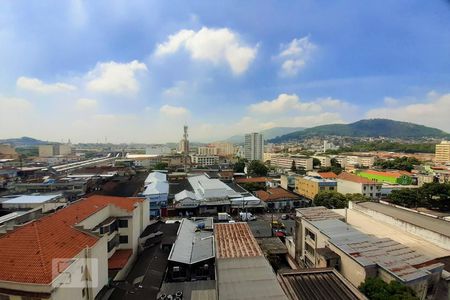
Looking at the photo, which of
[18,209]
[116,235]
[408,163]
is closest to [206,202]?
[116,235]

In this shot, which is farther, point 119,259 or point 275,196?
point 275,196

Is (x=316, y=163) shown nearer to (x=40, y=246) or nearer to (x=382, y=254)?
(x=382, y=254)

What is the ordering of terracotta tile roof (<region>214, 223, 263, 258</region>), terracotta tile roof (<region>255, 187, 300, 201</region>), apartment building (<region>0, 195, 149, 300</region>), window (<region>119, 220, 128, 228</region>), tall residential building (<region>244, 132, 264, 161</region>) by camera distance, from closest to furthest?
apartment building (<region>0, 195, 149, 300</region>) → terracotta tile roof (<region>214, 223, 263, 258</region>) → window (<region>119, 220, 128, 228</region>) → terracotta tile roof (<region>255, 187, 300, 201</region>) → tall residential building (<region>244, 132, 264, 161</region>)

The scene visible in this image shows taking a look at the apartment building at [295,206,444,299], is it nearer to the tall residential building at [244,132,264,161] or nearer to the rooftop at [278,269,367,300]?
the rooftop at [278,269,367,300]

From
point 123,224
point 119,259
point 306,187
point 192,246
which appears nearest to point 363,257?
point 192,246

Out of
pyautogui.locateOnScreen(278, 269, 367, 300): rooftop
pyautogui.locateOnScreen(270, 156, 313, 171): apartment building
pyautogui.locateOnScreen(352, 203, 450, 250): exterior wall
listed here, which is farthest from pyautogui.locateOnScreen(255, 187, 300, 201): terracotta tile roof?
pyautogui.locateOnScreen(270, 156, 313, 171): apartment building

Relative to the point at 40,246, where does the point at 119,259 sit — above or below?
below

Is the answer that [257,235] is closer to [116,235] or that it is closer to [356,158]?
[116,235]
